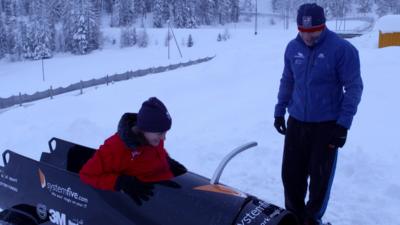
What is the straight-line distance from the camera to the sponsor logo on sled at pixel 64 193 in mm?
3459

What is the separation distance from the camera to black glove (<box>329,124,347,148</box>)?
3.61 meters

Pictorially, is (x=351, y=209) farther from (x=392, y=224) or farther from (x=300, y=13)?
(x=300, y=13)

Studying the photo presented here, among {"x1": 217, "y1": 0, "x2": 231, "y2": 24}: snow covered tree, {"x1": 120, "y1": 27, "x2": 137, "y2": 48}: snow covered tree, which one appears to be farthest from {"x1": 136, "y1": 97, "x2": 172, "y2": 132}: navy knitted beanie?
{"x1": 217, "y1": 0, "x2": 231, "y2": 24}: snow covered tree

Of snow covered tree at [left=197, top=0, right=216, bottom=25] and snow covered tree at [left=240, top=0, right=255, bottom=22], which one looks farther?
snow covered tree at [left=240, top=0, right=255, bottom=22]

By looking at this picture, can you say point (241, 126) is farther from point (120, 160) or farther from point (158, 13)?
point (158, 13)

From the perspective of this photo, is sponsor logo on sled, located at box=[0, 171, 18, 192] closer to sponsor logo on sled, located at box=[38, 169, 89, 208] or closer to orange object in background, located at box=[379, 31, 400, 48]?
sponsor logo on sled, located at box=[38, 169, 89, 208]

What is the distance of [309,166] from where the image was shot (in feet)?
13.0

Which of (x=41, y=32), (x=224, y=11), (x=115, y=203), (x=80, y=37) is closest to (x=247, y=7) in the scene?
(x=224, y=11)

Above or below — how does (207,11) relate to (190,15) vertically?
above

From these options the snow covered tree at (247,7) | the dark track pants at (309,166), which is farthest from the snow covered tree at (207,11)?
the dark track pants at (309,166)

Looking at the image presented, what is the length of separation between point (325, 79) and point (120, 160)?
1.74 meters

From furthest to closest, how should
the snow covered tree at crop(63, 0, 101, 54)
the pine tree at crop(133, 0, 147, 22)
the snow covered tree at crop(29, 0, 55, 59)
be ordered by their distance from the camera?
1. the pine tree at crop(133, 0, 147, 22)
2. the snow covered tree at crop(63, 0, 101, 54)
3. the snow covered tree at crop(29, 0, 55, 59)

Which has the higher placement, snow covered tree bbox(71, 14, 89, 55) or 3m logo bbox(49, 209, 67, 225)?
3m logo bbox(49, 209, 67, 225)

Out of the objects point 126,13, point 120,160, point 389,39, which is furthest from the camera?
point 126,13
